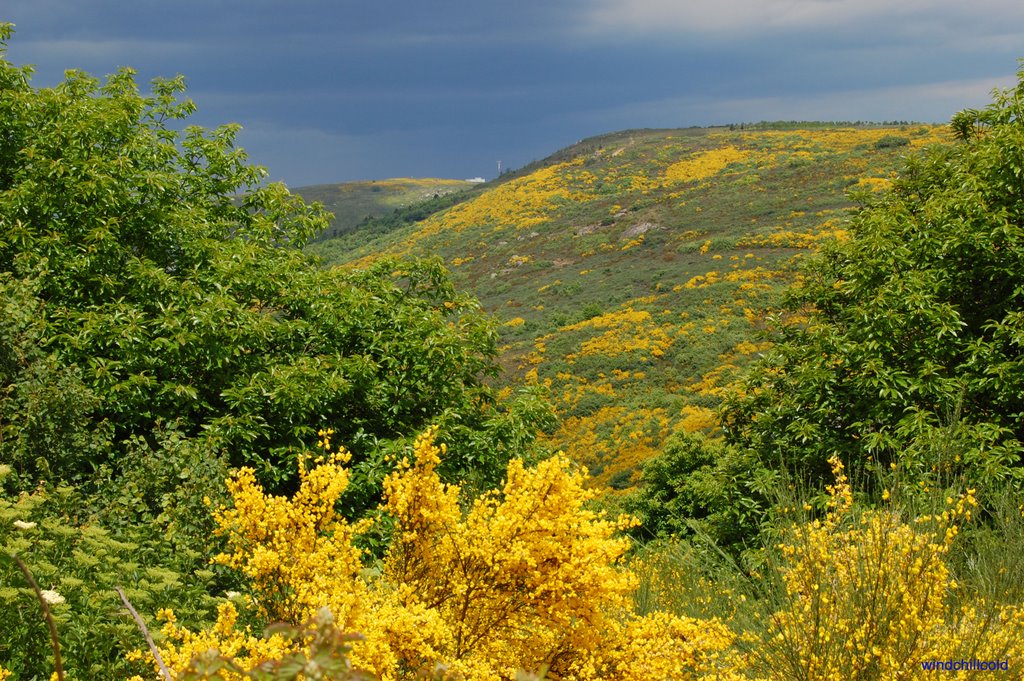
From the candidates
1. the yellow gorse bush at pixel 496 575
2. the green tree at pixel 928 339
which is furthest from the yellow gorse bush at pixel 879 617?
the green tree at pixel 928 339

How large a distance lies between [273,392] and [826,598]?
6308 mm

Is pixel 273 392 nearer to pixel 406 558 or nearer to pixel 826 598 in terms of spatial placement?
pixel 406 558

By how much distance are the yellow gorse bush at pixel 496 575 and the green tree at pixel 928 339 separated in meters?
5.01

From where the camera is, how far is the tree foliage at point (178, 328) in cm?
759

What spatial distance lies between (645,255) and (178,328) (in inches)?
1914

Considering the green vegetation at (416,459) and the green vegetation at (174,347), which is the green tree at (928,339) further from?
the green vegetation at (174,347)

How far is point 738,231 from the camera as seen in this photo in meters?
52.2

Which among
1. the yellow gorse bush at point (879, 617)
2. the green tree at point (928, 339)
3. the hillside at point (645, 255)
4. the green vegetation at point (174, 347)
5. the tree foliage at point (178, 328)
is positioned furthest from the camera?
the hillside at point (645, 255)

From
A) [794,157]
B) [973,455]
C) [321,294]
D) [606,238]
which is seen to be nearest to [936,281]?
[973,455]

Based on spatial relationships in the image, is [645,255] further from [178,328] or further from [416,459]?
[416,459]

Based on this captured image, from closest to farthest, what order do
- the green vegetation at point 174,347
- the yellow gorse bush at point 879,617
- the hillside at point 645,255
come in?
the yellow gorse bush at point 879,617, the green vegetation at point 174,347, the hillside at point 645,255

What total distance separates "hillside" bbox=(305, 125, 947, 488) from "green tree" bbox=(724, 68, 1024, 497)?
4097mm

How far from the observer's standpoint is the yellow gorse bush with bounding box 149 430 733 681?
3990 millimetres

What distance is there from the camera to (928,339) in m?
9.62
